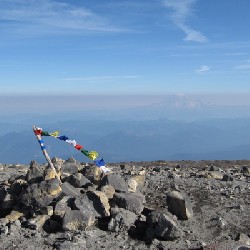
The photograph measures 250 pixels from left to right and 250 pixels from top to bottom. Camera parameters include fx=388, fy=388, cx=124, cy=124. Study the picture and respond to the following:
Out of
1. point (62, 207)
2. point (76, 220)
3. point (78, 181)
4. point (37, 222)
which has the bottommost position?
point (37, 222)

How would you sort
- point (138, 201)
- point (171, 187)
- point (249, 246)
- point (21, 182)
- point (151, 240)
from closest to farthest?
point (249, 246) → point (151, 240) → point (138, 201) → point (21, 182) → point (171, 187)

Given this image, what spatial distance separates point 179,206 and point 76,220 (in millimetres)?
4051

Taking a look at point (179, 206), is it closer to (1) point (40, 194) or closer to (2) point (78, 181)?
(2) point (78, 181)

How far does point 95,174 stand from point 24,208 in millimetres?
3553

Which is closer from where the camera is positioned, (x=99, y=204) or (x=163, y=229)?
(x=163, y=229)

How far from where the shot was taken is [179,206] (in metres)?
14.8

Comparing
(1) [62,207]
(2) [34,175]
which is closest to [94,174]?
(2) [34,175]

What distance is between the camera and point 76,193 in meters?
14.7

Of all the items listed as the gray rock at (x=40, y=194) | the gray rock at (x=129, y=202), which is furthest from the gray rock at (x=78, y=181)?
the gray rock at (x=129, y=202)

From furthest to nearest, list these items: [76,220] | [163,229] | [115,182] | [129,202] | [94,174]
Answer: [94,174] → [115,182] → [129,202] → [76,220] → [163,229]

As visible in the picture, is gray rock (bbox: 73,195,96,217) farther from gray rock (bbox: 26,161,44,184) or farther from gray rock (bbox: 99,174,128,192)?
gray rock (bbox: 26,161,44,184)

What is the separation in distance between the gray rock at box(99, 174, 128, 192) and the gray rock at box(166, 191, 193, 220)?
1842 millimetres

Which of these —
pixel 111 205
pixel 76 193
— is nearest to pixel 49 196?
pixel 76 193

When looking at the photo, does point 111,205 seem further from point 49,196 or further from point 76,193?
point 49,196
